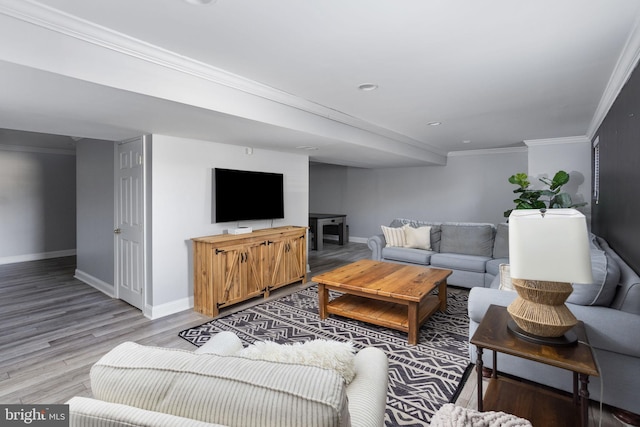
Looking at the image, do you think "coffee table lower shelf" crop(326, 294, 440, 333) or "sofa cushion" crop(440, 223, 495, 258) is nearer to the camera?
"coffee table lower shelf" crop(326, 294, 440, 333)

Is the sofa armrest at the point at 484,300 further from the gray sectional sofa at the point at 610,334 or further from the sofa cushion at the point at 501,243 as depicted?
the sofa cushion at the point at 501,243

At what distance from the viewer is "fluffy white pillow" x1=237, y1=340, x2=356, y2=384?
1.13m

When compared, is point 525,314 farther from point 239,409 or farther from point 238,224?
point 238,224

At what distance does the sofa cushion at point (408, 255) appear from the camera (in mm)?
4605

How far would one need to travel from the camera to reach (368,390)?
1.17m

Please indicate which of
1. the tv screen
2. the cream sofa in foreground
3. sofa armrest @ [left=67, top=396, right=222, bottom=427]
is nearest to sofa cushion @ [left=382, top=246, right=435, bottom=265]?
the tv screen

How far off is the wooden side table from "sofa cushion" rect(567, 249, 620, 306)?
26 cm

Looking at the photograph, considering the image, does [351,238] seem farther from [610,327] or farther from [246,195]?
[610,327]

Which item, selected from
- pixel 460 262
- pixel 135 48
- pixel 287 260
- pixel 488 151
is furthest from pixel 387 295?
pixel 488 151

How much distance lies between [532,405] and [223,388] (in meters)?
1.74

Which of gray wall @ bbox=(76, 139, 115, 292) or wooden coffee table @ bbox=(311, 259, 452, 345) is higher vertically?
gray wall @ bbox=(76, 139, 115, 292)

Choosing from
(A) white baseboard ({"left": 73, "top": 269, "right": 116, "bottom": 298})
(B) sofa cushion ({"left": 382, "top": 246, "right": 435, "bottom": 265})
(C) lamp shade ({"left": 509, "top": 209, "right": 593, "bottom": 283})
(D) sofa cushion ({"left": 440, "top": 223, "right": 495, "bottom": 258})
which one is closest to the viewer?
(C) lamp shade ({"left": 509, "top": 209, "right": 593, "bottom": 283})

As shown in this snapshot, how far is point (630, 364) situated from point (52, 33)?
358 centimetres

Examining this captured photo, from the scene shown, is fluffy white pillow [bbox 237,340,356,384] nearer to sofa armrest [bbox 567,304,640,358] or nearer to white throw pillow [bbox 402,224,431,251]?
sofa armrest [bbox 567,304,640,358]
